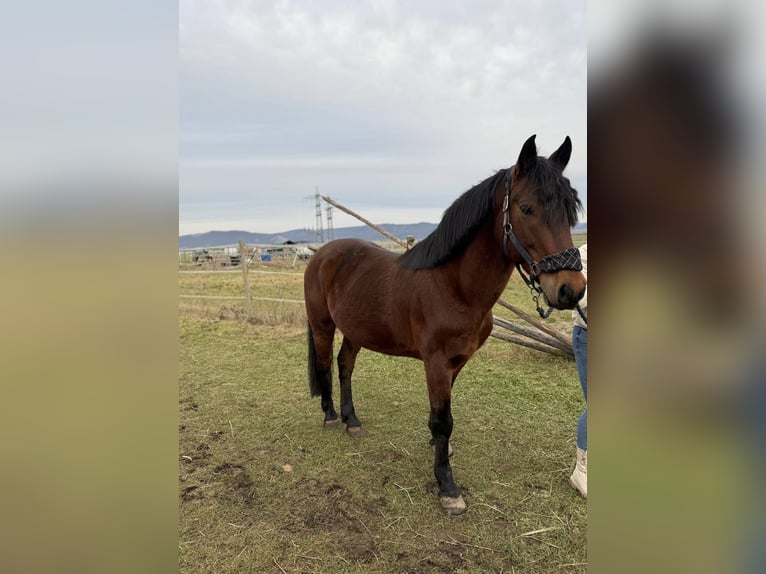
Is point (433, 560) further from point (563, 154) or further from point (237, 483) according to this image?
point (563, 154)

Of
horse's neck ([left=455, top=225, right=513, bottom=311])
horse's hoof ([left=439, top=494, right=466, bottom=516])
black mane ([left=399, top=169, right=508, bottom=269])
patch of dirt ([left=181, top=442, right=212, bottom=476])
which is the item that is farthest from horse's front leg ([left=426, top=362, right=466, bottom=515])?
patch of dirt ([left=181, top=442, right=212, bottom=476])

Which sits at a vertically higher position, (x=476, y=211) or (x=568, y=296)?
(x=476, y=211)

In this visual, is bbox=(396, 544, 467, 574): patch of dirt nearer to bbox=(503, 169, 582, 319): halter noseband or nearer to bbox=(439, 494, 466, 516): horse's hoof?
bbox=(439, 494, 466, 516): horse's hoof

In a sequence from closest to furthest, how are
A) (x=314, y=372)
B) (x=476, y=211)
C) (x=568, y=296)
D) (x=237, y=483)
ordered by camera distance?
(x=568, y=296)
(x=476, y=211)
(x=237, y=483)
(x=314, y=372)

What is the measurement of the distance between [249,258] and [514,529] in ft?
26.9

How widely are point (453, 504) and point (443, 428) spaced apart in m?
0.45

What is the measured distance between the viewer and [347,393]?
361 cm

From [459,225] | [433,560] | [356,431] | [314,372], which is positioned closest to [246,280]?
[314,372]

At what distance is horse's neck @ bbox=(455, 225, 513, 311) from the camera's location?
2.28m
